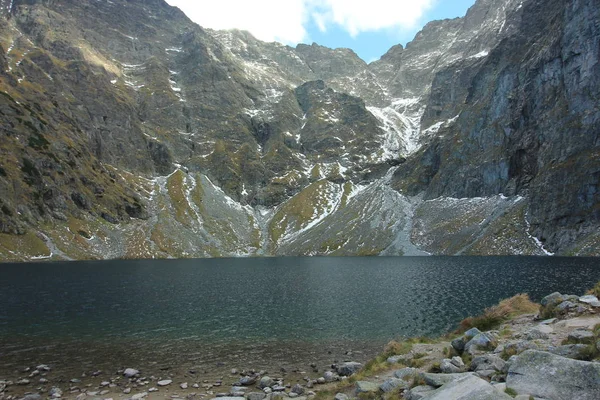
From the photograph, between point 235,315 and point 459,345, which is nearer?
point 459,345

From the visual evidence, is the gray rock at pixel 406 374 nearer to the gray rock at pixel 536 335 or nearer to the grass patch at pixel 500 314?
the gray rock at pixel 536 335

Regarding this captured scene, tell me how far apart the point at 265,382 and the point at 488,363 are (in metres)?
16.4

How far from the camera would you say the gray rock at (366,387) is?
19.8 metres

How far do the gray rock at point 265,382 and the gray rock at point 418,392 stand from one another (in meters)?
14.3

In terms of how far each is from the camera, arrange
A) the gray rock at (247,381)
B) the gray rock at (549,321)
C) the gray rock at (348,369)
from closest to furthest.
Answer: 1. the gray rock at (549,321)
2. the gray rock at (247,381)
3. the gray rock at (348,369)

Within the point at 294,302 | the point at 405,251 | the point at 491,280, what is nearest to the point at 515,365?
the point at 294,302

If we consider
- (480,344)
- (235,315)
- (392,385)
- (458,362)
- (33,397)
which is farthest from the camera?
(235,315)

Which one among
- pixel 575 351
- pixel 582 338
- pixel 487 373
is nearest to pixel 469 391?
pixel 487 373

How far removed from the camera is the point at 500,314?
3500 cm

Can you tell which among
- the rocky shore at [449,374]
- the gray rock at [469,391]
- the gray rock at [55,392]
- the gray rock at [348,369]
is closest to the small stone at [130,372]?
the rocky shore at [449,374]

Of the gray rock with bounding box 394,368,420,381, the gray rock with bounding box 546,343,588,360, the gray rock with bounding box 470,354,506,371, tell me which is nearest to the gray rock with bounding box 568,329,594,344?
the gray rock with bounding box 546,343,588,360

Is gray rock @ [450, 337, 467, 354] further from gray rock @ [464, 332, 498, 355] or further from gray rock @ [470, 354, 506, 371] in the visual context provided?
gray rock @ [470, 354, 506, 371]

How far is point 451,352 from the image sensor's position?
79.6 feet

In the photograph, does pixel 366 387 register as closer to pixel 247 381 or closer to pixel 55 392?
pixel 247 381
